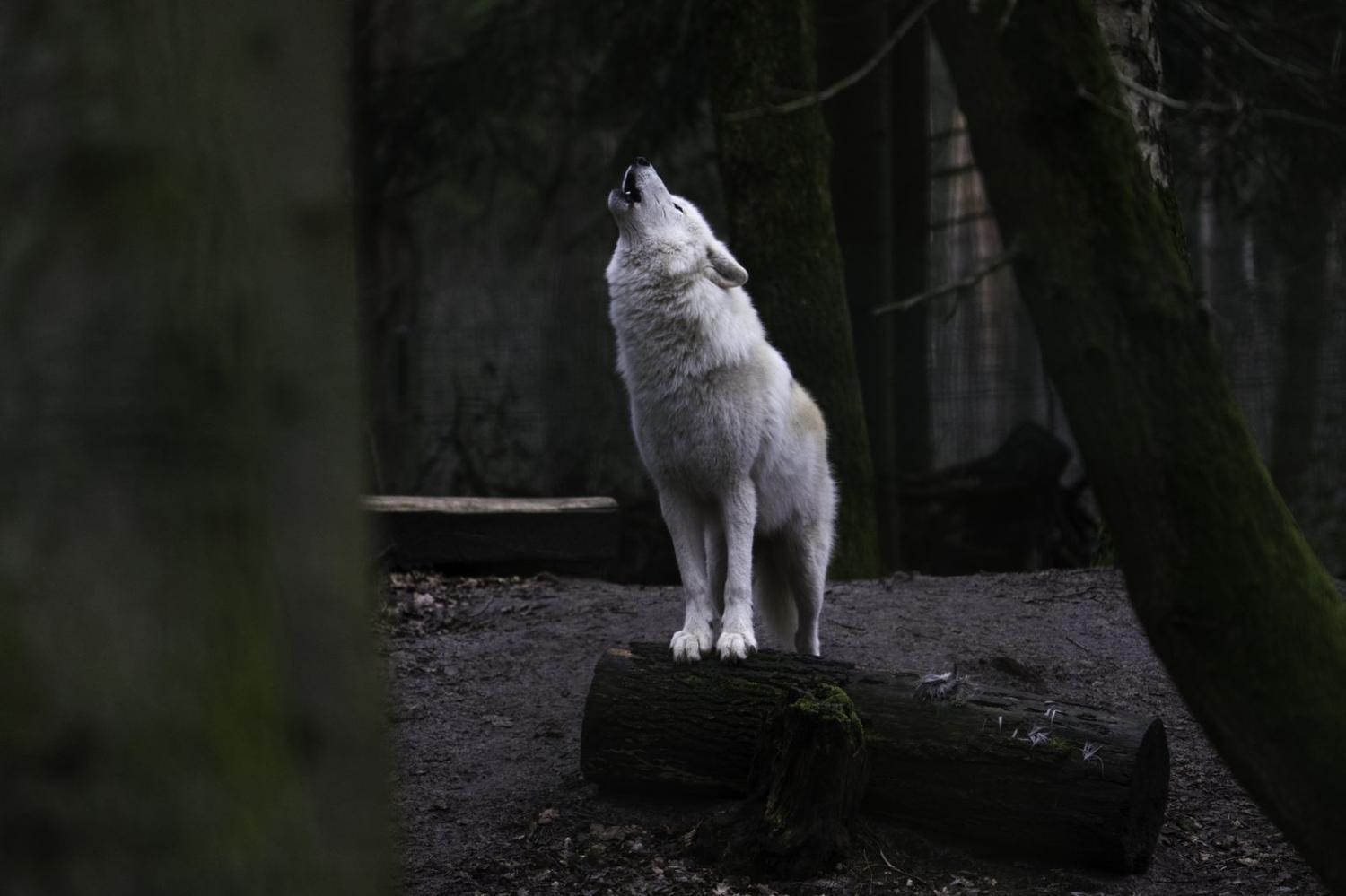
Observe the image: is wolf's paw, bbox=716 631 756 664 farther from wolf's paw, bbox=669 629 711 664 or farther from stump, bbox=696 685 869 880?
stump, bbox=696 685 869 880

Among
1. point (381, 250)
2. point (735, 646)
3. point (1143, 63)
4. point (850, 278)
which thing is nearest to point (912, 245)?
point (850, 278)

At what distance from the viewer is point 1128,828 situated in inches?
165

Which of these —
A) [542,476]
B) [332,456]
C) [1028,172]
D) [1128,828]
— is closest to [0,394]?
[332,456]

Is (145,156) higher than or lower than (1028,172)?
lower

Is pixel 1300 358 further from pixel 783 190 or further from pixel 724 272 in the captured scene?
pixel 724 272

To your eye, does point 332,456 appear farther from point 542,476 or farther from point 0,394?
point 542,476

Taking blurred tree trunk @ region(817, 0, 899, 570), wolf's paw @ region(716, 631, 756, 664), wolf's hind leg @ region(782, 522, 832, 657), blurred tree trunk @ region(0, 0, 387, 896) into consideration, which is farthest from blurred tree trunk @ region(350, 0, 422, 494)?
blurred tree trunk @ region(0, 0, 387, 896)

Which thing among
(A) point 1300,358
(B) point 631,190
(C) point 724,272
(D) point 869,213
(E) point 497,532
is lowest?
(E) point 497,532

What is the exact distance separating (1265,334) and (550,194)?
8.11 metres

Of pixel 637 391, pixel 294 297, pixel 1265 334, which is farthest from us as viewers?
pixel 1265 334

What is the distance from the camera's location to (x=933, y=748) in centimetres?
443

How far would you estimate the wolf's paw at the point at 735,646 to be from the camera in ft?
15.8

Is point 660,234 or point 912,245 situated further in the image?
point 912,245

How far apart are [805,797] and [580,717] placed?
167 centimetres
